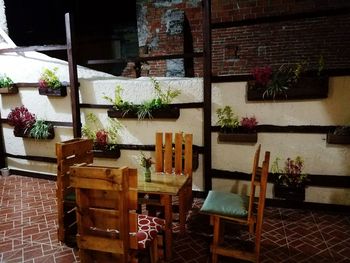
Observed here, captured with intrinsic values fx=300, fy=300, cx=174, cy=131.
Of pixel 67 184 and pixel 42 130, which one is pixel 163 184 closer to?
pixel 67 184

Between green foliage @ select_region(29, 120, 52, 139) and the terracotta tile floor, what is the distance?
1.31 meters

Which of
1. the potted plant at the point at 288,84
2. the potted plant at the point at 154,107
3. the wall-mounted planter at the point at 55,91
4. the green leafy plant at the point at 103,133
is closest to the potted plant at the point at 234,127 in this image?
the potted plant at the point at 288,84

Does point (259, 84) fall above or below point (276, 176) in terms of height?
above

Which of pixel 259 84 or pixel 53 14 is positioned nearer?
pixel 259 84

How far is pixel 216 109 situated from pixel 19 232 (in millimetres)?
3067

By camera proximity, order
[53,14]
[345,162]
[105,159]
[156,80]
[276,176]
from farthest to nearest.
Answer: [53,14], [105,159], [156,80], [276,176], [345,162]

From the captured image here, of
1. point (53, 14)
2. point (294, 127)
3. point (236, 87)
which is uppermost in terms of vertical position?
point (53, 14)

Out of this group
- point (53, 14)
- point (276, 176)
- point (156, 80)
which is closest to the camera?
point (276, 176)

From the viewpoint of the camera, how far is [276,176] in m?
4.23

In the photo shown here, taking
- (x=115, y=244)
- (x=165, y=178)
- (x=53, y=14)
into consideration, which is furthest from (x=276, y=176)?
(x=53, y=14)

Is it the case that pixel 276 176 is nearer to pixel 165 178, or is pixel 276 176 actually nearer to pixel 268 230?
pixel 268 230

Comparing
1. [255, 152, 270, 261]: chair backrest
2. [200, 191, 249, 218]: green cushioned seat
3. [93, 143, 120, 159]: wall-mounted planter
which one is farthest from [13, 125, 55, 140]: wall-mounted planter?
[255, 152, 270, 261]: chair backrest

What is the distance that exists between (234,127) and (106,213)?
2.55m

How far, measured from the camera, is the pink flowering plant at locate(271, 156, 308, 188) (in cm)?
406
